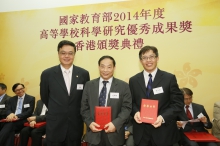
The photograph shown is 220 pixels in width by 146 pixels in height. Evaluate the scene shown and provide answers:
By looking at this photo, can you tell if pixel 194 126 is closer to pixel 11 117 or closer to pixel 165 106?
pixel 165 106

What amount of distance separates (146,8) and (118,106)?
266 centimetres

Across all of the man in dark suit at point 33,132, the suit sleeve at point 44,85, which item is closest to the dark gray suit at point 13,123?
the man in dark suit at point 33,132

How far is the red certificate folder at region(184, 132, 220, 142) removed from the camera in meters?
2.90

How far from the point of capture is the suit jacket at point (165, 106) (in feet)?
6.94

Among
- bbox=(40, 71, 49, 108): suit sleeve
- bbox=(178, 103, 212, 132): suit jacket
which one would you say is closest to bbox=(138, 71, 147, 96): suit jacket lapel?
bbox=(40, 71, 49, 108): suit sleeve

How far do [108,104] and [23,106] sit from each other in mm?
3042

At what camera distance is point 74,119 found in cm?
245

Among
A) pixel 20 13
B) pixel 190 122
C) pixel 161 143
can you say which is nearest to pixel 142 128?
pixel 161 143

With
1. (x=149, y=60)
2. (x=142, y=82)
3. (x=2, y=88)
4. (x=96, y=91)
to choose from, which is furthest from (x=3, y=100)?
(x=149, y=60)

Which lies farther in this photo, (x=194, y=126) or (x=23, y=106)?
(x=23, y=106)

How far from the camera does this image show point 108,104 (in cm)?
227

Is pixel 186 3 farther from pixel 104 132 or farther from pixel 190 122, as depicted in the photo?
pixel 104 132

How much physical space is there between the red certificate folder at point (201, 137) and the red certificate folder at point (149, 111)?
51.9 inches

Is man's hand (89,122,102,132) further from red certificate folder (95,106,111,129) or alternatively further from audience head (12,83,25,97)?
audience head (12,83,25,97)
